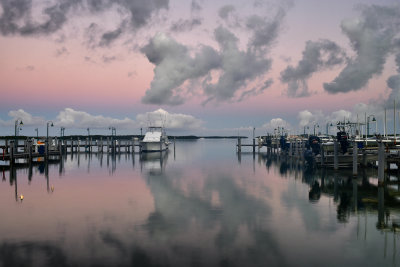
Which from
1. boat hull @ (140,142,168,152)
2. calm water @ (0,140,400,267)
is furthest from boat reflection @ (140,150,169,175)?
boat hull @ (140,142,168,152)

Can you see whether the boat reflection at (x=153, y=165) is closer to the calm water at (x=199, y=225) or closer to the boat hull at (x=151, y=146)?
the calm water at (x=199, y=225)

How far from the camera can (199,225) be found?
18172 mm

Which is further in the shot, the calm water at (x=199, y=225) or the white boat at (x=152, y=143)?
the white boat at (x=152, y=143)

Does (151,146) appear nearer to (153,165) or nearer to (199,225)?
(153,165)

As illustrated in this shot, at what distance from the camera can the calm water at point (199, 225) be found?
43.6 ft

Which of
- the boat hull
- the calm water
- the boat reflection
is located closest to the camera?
the calm water

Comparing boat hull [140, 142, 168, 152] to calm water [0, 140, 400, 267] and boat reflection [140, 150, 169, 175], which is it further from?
calm water [0, 140, 400, 267]

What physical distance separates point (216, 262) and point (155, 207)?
11016 millimetres

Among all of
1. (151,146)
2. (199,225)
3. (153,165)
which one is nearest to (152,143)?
(151,146)

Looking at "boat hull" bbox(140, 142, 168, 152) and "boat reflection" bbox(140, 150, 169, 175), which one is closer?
"boat reflection" bbox(140, 150, 169, 175)

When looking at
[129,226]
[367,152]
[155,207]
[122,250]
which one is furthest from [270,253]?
[367,152]

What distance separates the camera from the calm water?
1329cm

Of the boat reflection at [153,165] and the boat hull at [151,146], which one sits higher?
the boat hull at [151,146]

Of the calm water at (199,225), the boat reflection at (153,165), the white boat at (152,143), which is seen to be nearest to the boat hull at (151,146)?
the white boat at (152,143)
